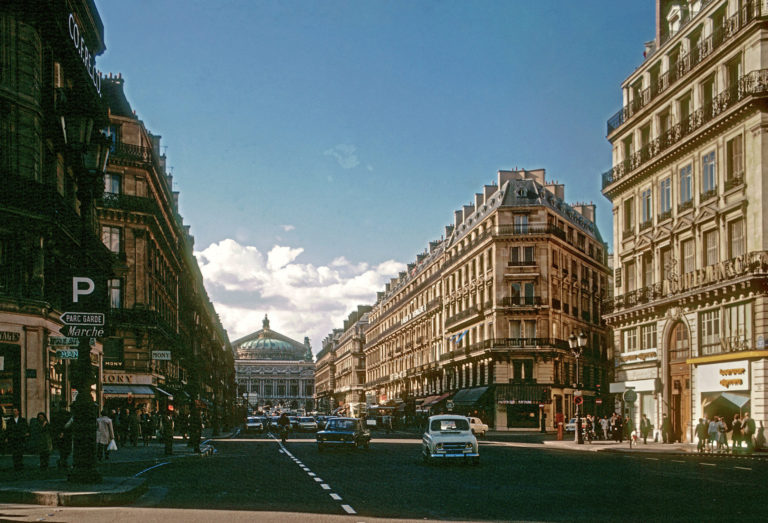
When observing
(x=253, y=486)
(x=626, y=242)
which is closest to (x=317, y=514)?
(x=253, y=486)

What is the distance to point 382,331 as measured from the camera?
136 metres

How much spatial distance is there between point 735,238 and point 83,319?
30.0 m

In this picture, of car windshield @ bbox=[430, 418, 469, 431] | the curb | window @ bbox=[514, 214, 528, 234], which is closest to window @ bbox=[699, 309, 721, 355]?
car windshield @ bbox=[430, 418, 469, 431]

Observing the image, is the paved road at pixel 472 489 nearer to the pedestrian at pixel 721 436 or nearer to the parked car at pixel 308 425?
the pedestrian at pixel 721 436

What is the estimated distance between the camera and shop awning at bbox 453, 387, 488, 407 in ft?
246

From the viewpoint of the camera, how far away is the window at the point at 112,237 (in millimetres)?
53656

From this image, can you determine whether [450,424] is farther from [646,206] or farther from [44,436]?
[646,206]

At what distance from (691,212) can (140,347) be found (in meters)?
30.5

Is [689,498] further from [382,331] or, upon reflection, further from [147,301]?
[382,331]

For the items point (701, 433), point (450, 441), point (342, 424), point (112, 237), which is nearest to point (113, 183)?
point (112, 237)

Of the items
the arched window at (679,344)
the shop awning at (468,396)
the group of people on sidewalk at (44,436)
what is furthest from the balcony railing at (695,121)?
the group of people on sidewalk at (44,436)

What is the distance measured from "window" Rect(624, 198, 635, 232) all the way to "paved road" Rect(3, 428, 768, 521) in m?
24.4

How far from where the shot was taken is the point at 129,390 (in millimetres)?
52219

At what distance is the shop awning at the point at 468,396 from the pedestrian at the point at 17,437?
171ft
